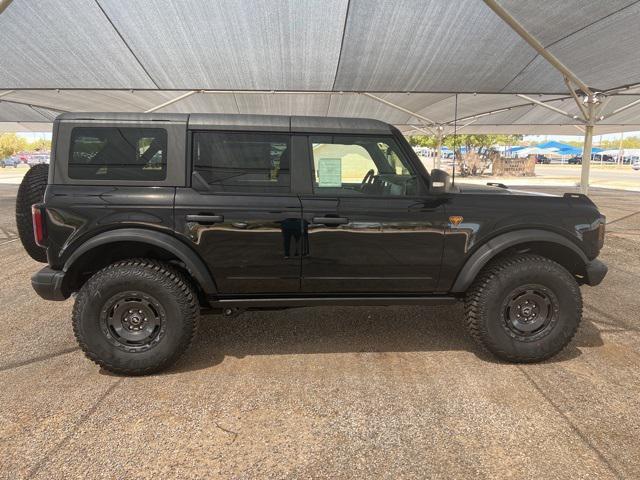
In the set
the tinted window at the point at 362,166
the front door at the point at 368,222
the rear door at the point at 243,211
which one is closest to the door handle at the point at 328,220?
the front door at the point at 368,222

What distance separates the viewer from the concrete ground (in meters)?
2.14

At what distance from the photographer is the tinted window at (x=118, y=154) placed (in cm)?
291

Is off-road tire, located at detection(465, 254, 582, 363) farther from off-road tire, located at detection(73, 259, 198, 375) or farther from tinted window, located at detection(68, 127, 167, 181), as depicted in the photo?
tinted window, located at detection(68, 127, 167, 181)

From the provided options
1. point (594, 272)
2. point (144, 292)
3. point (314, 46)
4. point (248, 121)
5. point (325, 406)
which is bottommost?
point (325, 406)

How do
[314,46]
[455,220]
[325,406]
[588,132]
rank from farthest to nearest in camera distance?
[588,132]
[314,46]
[455,220]
[325,406]

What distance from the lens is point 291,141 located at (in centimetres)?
307

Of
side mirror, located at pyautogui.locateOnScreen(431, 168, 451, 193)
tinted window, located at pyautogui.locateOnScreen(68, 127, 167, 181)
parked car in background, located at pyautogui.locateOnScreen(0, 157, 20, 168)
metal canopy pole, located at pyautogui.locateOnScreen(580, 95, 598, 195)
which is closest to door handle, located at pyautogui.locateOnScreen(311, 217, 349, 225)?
side mirror, located at pyautogui.locateOnScreen(431, 168, 451, 193)

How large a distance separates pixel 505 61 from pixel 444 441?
8.42 metres

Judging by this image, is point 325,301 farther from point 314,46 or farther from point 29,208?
point 314,46

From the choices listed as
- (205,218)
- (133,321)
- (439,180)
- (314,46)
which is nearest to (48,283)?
(133,321)

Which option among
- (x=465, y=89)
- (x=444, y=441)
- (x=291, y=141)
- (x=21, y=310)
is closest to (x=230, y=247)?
(x=291, y=141)

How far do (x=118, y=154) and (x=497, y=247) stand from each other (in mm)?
2871

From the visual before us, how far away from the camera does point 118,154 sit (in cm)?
295

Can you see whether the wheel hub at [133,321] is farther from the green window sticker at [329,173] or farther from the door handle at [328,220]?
the green window sticker at [329,173]
